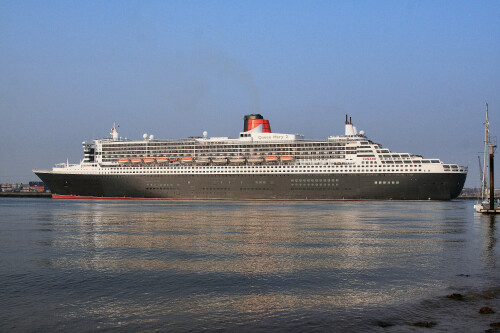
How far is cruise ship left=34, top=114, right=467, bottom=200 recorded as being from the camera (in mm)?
74125

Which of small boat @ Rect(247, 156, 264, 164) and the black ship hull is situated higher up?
small boat @ Rect(247, 156, 264, 164)

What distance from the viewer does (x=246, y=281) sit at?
648 inches

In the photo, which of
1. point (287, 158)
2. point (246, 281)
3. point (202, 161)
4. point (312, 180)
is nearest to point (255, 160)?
point (287, 158)

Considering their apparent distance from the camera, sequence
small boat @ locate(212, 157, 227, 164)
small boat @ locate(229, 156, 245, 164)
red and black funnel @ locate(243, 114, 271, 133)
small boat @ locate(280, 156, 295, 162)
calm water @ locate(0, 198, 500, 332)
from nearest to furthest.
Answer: calm water @ locate(0, 198, 500, 332) → small boat @ locate(280, 156, 295, 162) → small boat @ locate(229, 156, 245, 164) → small boat @ locate(212, 157, 227, 164) → red and black funnel @ locate(243, 114, 271, 133)

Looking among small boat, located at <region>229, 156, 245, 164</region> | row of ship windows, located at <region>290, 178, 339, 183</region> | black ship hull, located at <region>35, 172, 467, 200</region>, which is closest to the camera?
black ship hull, located at <region>35, 172, 467, 200</region>

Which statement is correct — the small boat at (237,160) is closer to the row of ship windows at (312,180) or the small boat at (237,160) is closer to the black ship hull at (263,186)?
the black ship hull at (263,186)

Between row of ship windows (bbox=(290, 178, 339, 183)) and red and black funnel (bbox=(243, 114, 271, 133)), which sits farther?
red and black funnel (bbox=(243, 114, 271, 133))

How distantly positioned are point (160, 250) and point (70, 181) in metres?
68.4

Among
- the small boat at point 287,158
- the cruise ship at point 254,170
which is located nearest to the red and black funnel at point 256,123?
the cruise ship at point 254,170

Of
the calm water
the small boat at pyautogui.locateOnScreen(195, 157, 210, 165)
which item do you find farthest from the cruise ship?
the calm water

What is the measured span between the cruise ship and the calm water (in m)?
45.0

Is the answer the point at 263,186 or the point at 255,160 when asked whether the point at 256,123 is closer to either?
the point at 255,160

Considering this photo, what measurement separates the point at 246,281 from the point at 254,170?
63.7 meters

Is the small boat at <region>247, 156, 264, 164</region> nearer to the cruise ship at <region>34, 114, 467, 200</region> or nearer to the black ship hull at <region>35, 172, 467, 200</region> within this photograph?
the cruise ship at <region>34, 114, 467, 200</region>
